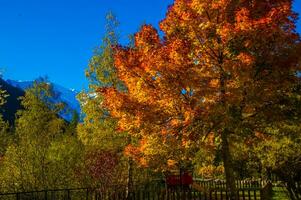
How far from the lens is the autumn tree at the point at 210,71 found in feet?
46.0

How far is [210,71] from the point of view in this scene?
589 inches

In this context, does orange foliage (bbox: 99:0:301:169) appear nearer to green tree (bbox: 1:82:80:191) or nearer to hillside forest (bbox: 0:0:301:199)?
hillside forest (bbox: 0:0:301:199)

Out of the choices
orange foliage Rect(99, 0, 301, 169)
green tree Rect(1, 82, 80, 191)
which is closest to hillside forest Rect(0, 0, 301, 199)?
orange foliage Rect(99, 0, 301, 169)

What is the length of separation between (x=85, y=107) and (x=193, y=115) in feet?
45.9

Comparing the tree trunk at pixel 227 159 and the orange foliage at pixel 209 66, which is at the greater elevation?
the orange foliage at pixel 209 66

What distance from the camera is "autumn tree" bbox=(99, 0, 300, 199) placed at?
14.0m

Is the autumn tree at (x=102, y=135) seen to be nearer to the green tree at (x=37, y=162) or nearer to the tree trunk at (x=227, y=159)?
the green tree at (x=37, y=162)

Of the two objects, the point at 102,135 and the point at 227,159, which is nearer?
the point at 227,159

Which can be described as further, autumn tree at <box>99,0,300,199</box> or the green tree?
the green tree

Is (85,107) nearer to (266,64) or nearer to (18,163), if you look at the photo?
(18,163)

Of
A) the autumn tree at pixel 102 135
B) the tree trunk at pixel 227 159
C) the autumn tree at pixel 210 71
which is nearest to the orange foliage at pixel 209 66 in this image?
the autumn tree at pixel 210 71

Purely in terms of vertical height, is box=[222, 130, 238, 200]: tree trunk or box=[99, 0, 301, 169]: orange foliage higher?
box=[99, 0, 301, 169]: orange foliage

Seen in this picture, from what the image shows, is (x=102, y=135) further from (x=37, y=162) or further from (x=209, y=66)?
(x=209, y=66)

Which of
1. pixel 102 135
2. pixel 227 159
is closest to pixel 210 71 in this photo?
pixel 227 159
